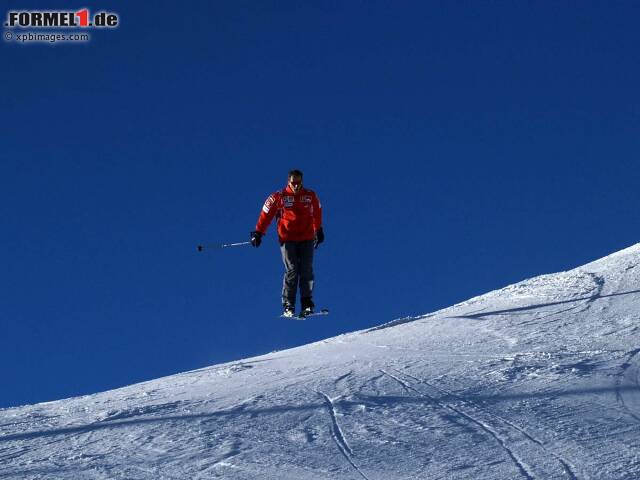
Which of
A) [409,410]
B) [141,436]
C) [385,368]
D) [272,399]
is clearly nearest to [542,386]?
[409,410]

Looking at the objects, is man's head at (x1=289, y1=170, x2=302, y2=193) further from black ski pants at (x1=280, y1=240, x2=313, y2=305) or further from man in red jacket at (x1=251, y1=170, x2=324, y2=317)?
black ski pants at (x1=280, y1=240, x2=313, y2=305)

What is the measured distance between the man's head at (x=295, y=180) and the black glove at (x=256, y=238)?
1291 mm

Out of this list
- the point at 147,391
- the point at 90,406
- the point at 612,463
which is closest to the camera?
the point at 612,463

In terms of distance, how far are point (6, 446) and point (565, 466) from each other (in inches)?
180

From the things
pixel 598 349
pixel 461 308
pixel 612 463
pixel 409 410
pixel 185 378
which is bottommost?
pixel 612 463

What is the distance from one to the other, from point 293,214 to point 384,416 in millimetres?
7772

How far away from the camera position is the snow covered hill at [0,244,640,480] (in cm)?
553

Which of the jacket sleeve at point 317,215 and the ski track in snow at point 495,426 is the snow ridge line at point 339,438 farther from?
the jacket sleeve at point 317,215

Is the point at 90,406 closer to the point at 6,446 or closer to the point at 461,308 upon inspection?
the point at 6,446

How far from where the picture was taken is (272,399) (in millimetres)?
7625

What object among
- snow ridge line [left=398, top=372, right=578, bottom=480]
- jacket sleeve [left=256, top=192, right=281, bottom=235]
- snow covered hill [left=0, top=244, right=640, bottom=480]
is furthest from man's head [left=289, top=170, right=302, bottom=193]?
snow ridge line [left=398, top=372, right=578, bottom=480]

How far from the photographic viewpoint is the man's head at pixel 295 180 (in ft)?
45.8

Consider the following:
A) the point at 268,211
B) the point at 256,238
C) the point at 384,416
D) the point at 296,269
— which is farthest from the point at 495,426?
the point at 256,238

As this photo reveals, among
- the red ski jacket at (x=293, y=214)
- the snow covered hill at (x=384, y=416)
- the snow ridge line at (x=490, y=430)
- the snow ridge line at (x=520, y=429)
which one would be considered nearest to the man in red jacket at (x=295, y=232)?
the red ski jacket at (x=293, y=214)
